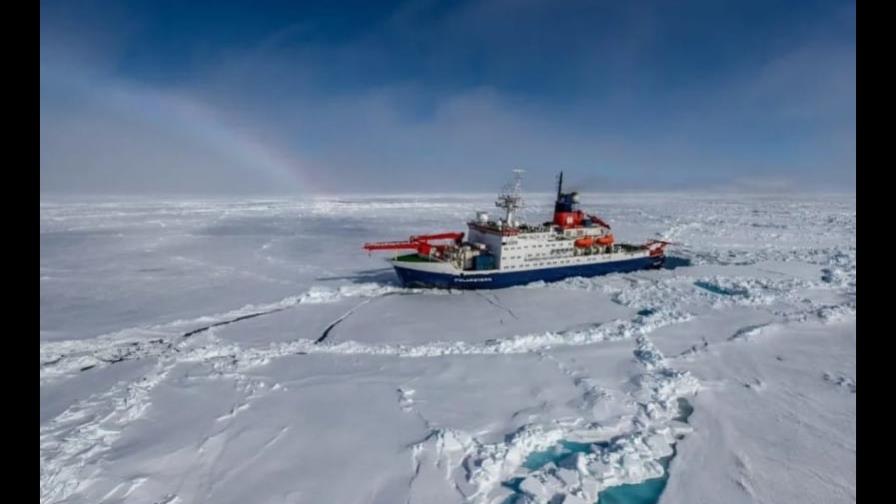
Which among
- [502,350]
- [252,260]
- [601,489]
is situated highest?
[252,260]

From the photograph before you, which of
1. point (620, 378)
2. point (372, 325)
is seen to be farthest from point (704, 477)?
point (372, 325)

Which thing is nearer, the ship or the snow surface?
the snow surface

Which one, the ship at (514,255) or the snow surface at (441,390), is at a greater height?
the ship at (514,255)

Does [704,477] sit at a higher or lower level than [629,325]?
lower

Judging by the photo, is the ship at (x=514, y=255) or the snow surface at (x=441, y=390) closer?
the snow surface at (x=441, y=390)

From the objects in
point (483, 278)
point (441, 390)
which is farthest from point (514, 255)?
point (441, 390)

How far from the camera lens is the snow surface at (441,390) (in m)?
5.81

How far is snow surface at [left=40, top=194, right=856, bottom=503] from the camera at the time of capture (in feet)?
19.1

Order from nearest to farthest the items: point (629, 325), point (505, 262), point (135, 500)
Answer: point (135, 500)
point (629, 325)
point (505, 262)

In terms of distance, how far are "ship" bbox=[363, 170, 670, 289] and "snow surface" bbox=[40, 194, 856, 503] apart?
640 mm

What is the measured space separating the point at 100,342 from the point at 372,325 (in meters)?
6.24

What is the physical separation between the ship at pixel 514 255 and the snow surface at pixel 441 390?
2.10ft

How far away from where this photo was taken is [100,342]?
34.3 ft
